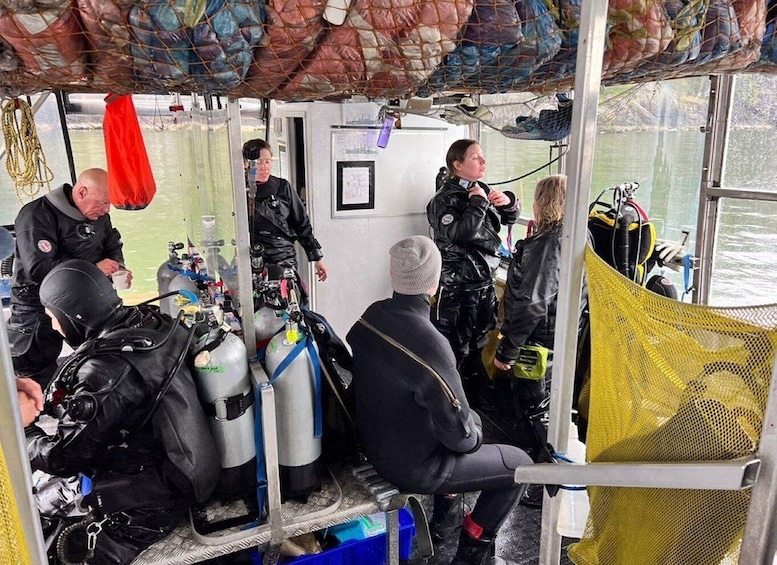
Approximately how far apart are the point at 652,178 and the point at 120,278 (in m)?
3.46

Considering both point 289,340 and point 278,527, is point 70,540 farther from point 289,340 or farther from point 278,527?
point 289,340

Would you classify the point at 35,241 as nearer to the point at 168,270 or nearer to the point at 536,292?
the point at 168,270

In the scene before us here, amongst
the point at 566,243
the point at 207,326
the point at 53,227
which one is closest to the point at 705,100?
the point at 566,243

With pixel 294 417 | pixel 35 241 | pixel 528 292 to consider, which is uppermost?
pixel 35 241

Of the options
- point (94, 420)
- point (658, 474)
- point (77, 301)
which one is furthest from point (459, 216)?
point (658, 474)

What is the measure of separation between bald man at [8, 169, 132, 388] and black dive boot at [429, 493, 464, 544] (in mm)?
2314

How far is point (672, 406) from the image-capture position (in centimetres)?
119

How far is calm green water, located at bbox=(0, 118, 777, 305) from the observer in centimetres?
296

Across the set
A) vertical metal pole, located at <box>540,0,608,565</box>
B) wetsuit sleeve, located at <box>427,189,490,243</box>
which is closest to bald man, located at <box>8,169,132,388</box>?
wetsuit sleeve, located at <box>427,189,490,243</box>

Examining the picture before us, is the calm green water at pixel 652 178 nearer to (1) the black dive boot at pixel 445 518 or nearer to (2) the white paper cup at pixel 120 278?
(2) the white paper cup at pixel 120 278

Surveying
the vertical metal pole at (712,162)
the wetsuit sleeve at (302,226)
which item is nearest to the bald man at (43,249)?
the wetsuit sleeve at (302,226)

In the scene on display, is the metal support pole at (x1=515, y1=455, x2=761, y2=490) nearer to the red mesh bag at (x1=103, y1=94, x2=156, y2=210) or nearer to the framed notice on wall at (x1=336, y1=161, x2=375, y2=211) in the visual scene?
the red mesh bag at (x1=103, y1=94, x2=156, y2=210)

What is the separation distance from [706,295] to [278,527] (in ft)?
8.87

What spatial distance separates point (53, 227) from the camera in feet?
10.9
